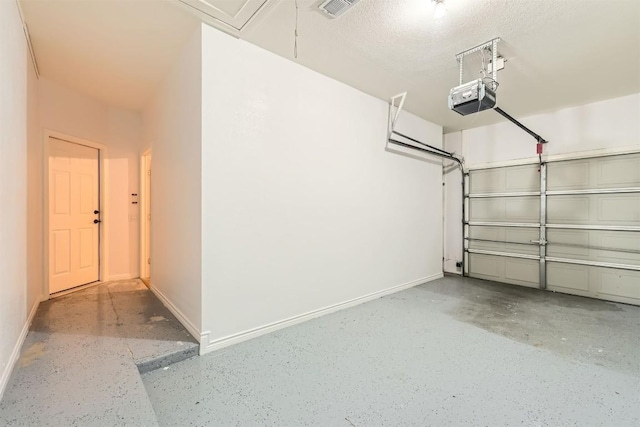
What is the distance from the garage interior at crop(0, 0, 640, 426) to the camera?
1.84m

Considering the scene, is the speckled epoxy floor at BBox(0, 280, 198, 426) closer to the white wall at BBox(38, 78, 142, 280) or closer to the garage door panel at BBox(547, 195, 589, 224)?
the white wall at BBox(38, 78, 142, 280)

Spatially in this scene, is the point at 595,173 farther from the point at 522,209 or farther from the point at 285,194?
the point at 285,194

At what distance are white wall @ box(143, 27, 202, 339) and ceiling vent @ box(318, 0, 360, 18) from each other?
108cm

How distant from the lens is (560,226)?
4.23 m

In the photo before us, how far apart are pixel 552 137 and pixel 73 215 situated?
7.05m

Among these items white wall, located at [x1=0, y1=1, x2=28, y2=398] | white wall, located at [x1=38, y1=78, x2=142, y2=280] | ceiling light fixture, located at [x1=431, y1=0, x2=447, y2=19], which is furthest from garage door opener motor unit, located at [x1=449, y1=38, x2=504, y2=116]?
white wall, located at [x1=38, y1=78, x2=142, y2=280]

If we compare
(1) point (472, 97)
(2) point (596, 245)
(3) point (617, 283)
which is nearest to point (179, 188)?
(1) point (472, 97)

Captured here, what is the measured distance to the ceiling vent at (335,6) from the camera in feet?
6.52

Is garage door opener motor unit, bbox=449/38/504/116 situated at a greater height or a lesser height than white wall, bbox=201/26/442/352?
greater

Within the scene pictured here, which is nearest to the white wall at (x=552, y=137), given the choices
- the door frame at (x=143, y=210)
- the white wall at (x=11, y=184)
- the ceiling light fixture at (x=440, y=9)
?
the ceiling light fixture at (x=440, y=9)

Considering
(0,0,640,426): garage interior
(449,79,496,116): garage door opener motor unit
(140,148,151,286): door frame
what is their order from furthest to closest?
(140,148,151,286): door frame, (449,79,496,116): garage door opener motor unit, (0,0,640,426): garage interior

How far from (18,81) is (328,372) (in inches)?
127

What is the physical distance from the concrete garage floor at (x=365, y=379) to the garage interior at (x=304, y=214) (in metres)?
0.02

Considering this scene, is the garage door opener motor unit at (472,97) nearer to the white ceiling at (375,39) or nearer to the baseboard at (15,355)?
the white ceiling at (375,39)
